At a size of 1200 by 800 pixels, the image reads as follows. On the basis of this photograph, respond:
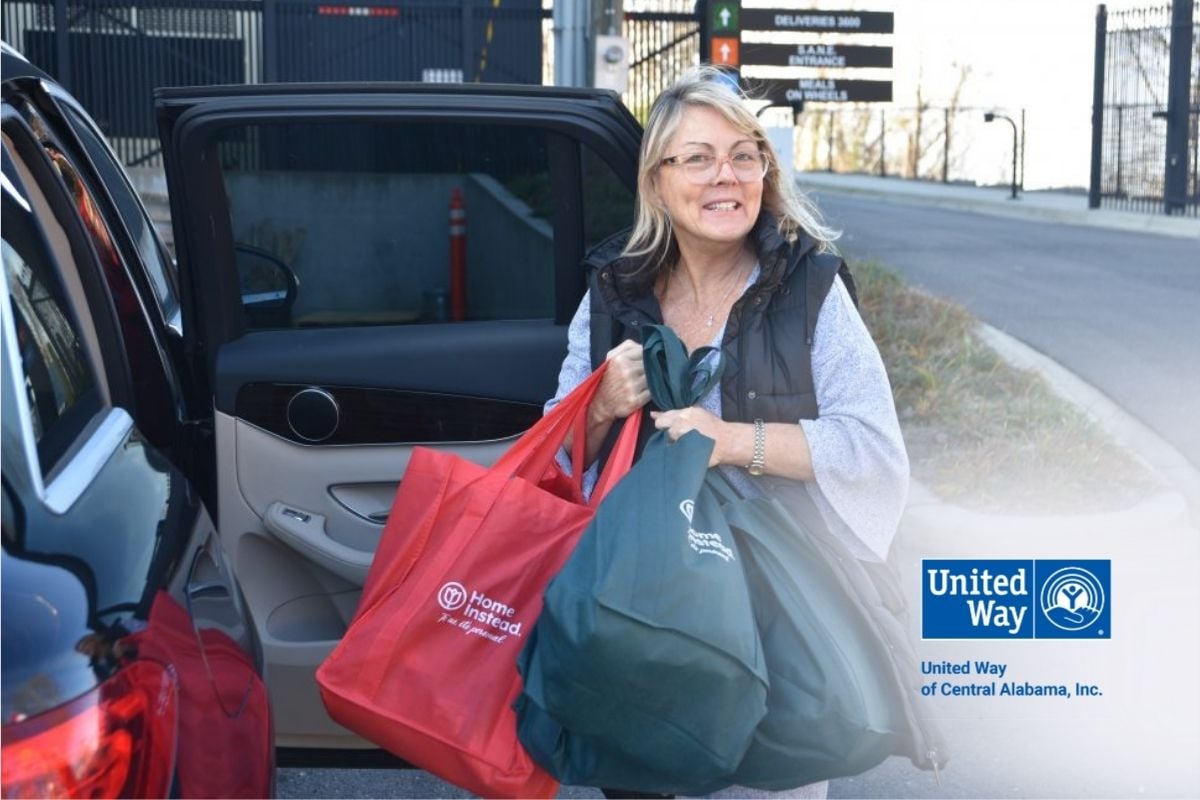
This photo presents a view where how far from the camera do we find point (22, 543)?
1.88 m

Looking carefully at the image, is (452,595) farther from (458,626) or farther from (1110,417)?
(1110,417)

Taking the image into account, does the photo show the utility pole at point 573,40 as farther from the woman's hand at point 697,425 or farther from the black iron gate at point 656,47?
the woman's hand at point 697,425

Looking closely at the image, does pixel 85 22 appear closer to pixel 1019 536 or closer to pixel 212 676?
pixel 1019 536

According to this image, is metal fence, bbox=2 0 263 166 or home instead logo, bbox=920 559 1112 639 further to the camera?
metal fence, bbox=2 0 263 166

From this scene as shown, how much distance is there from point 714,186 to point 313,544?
1.16 m

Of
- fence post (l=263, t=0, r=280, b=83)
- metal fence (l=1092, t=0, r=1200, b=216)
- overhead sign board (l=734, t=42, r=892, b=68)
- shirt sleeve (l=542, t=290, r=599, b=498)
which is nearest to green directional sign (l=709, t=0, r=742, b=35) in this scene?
overhead sign board (l=734, t=42, r=892, b=68)

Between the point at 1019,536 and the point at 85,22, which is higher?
the point at 85,22

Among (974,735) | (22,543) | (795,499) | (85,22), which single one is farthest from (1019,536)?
(85,22)

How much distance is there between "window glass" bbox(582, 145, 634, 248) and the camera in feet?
11.3

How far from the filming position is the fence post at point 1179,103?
63.4 ft

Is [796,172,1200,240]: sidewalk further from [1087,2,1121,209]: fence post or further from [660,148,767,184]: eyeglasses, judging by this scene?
[660,148,767,184]: eyeglasses

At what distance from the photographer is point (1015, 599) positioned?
5.32 m

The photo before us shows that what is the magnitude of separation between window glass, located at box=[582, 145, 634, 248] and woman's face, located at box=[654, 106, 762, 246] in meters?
0.55

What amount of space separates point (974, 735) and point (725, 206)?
2.60m
